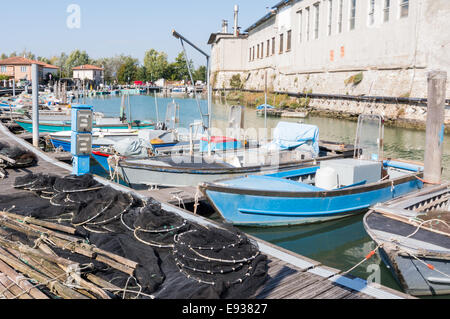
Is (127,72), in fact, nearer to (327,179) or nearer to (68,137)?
(68,137)

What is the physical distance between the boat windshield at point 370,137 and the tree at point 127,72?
120066 millimetres

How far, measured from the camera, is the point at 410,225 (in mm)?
7414

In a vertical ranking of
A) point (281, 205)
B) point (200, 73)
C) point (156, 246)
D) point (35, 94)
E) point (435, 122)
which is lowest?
point (281, 205)

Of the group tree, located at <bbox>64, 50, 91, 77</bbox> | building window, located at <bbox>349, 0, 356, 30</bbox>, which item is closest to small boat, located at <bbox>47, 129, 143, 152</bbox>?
building window, located at <bbox>349, 0, 356, 30</bbox>

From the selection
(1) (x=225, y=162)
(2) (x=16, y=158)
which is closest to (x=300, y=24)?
(1) (x=225, y=162)


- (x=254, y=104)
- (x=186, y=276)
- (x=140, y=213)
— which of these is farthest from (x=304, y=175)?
(x=254, y=104)

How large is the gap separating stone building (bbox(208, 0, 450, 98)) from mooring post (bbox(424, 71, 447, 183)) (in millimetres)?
7013

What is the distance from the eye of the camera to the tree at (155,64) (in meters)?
127

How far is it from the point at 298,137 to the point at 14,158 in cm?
818

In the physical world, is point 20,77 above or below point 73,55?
below

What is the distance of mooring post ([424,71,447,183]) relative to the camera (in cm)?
1000

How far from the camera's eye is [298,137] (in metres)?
13.2

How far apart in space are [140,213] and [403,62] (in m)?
28.7
